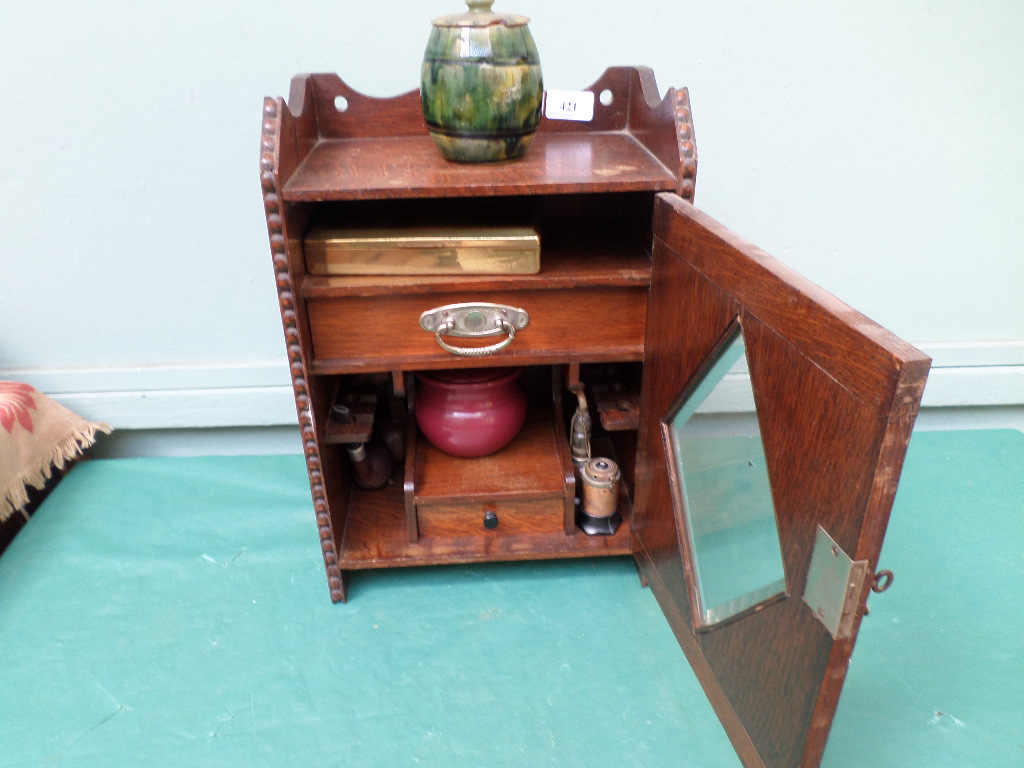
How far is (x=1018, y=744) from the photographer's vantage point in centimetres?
88

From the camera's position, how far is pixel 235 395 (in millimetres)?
1480

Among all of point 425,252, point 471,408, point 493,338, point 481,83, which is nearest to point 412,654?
point 471,408

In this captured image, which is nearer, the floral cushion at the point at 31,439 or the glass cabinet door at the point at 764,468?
the glass cabinet door at the point at 764,468

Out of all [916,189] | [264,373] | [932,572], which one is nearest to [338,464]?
[264,373]

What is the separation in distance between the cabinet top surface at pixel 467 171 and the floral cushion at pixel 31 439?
80 centimetres

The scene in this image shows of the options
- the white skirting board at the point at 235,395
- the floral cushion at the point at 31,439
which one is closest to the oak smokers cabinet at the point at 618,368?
the white skirting board at the point at 235,395

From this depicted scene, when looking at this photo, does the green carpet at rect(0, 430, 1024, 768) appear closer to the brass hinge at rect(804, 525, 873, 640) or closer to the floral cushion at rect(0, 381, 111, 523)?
the floral cushion at rect(0, 381, 111, 523)

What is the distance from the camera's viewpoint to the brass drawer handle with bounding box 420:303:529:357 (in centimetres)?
92

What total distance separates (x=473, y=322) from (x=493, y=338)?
5 centimetres

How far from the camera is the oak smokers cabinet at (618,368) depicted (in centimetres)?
58

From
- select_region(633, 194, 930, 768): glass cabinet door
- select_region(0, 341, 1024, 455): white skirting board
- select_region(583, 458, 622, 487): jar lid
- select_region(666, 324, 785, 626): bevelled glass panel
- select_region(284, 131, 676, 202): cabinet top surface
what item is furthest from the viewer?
select_region(0, 341, 1024, 455): white skirting board

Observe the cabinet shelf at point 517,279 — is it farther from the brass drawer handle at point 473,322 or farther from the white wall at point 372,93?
the white wall at point 372,93

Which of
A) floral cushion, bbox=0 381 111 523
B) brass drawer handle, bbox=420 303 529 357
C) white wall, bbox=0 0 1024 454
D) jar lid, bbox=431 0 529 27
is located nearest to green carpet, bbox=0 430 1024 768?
floral cushion, bbox=0 381 111 523

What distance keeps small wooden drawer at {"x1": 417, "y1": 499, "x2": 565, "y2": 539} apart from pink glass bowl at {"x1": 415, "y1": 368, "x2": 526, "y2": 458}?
0.33 ft
